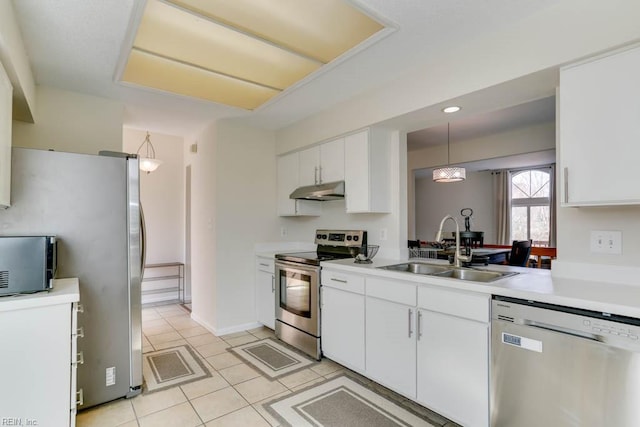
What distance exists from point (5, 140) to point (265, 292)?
257cm

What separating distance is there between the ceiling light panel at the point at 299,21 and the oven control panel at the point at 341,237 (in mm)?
1689

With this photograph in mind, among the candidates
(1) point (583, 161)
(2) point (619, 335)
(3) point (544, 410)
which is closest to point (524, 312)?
(2) point (619, 335)

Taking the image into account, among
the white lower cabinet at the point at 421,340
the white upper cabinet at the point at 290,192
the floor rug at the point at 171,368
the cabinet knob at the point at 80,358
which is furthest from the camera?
the white upper cabinet at the point at 290,192

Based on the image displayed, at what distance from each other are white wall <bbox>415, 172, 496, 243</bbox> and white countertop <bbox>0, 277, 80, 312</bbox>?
7.32 m

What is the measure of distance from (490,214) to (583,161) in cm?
642

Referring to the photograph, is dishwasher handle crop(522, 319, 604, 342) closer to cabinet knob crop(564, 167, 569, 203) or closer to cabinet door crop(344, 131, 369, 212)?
cabinet knob crop(564, 167, 569, 203)

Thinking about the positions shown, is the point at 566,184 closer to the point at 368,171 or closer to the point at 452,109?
the point at 452,109

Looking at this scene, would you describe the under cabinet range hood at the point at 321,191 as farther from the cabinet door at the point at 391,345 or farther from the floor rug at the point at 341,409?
the floor rug at the point at 341,409

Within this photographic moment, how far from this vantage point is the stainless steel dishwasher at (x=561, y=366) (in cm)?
134

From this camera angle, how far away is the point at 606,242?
1804 mm

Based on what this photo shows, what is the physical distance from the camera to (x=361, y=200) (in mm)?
2951

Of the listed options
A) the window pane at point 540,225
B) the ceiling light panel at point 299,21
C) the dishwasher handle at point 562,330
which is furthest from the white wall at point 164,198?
the window pane at point 540,225

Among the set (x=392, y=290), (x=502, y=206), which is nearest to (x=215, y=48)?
(x=392, y=290)

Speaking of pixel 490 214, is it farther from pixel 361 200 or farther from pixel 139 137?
pixel 139 137
